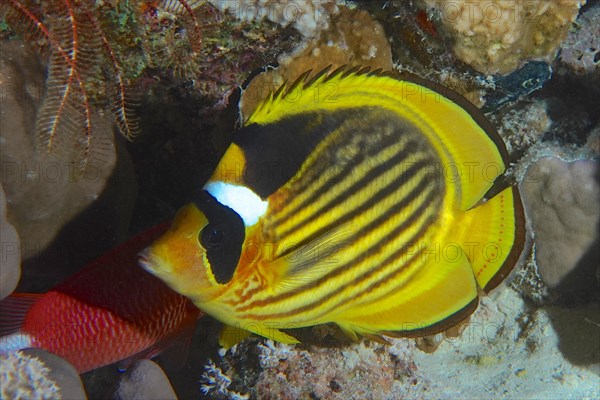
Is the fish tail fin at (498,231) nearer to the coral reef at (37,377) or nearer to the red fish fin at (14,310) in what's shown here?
the coral reef at (37,377)

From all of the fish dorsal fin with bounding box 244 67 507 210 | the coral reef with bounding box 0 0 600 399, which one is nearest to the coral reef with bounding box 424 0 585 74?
the coral reef with bounding box 0 0 600 399

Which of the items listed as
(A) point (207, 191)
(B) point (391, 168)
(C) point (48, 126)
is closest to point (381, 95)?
(B) point (391, 168)

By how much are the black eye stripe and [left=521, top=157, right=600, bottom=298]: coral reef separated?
226cm

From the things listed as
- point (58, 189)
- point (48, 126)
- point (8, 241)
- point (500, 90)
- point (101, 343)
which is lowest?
point (101, 343)

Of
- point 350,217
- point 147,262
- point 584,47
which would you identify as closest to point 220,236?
point 147,262

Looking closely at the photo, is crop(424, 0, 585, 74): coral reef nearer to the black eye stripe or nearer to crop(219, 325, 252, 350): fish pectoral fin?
the black eye stripe

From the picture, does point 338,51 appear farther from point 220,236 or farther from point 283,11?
point 220,236

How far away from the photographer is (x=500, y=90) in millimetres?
2857

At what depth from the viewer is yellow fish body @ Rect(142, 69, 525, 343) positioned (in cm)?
161

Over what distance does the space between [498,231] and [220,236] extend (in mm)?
1088

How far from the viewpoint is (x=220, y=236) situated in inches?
62.3

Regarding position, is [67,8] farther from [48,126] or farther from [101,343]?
[101,343]

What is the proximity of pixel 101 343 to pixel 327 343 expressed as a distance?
1161mm

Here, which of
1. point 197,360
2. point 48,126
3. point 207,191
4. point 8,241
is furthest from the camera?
point 197,360
